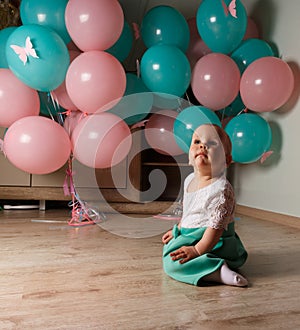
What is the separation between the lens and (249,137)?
179 centimetres

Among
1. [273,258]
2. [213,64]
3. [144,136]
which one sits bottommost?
[273,258]

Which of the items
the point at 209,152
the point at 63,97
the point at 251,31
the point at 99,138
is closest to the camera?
the point at 209,152

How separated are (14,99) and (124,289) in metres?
1.11

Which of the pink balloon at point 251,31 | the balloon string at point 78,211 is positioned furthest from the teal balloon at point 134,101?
the pink balloon at point 251,31

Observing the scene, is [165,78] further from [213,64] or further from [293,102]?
[293,102]

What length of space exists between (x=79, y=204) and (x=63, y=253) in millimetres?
703

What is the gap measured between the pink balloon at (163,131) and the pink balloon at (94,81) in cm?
39

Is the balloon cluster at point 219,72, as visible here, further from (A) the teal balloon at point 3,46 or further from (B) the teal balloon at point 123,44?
(A) the teal balloon at point 3,46

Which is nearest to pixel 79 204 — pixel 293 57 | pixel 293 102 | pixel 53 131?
pixel 53 131

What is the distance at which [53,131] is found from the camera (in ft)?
5.21

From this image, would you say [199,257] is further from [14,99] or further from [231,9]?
[231,9]

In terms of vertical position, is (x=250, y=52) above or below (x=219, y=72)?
above

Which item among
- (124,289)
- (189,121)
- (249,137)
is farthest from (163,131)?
(124,289)

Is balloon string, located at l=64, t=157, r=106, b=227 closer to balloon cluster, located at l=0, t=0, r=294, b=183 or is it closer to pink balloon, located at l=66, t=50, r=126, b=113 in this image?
balloon cluster, located at l=0, t=0, r=294, b=183
